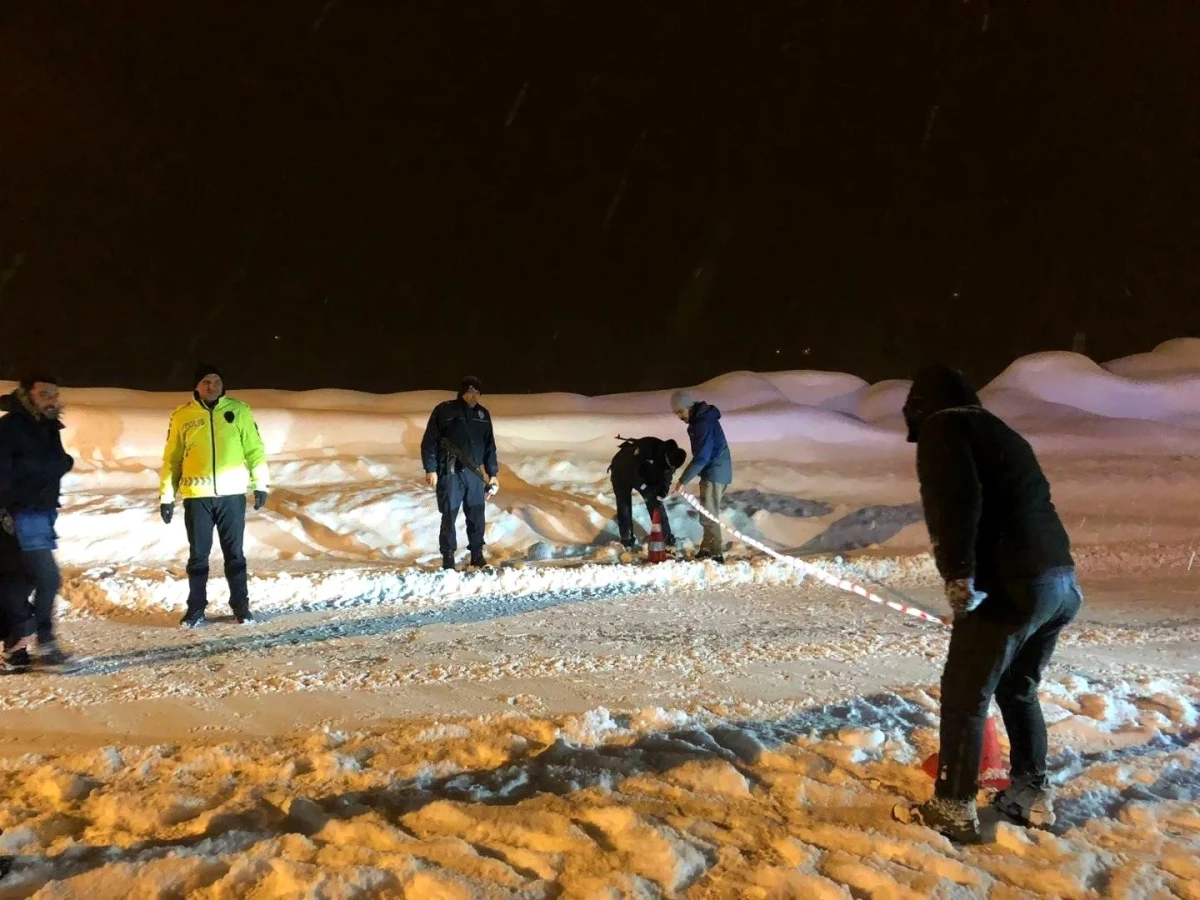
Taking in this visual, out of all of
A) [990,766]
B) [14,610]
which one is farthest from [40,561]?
[990,766]

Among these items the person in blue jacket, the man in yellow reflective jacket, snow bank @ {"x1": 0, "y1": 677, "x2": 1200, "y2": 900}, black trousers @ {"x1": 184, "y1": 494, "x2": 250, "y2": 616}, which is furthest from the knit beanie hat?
snow bank @ {"x1": 0, "y1": 677, "x2": 1200, "y2": 900}

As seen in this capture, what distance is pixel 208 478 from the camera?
19.6 feet

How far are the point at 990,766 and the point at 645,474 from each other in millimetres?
5803

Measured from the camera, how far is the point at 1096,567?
8188 millimetres

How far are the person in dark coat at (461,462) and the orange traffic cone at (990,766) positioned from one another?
5315 millimetres

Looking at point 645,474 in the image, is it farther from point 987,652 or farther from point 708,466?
point 987,652

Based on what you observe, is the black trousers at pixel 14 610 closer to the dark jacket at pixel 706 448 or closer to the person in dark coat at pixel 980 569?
the person in dark coat at pixel 980 569

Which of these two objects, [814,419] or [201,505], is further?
[814,419]

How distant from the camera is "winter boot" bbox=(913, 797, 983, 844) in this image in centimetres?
288

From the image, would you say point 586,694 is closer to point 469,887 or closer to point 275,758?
point 275,758

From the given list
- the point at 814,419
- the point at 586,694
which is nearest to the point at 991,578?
the point at 586,694

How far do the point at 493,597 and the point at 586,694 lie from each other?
2720 mm

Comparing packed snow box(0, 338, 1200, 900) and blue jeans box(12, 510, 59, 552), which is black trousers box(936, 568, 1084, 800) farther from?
blue jeans box(12, 510, 59, 552)

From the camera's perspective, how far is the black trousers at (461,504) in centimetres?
790
